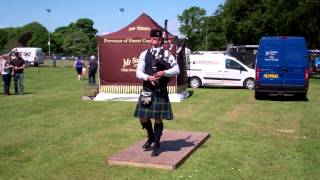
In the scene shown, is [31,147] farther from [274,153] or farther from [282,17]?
[282,17]

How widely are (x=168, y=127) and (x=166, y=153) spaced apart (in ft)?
11.9

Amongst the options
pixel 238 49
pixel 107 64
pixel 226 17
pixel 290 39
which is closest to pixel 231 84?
pixel 290 39

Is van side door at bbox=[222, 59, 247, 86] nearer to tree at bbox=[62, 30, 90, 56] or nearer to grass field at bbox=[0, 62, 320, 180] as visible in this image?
grass field at bbox=[0, 62, 320, 180]

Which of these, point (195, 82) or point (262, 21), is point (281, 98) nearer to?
point (195, 82)

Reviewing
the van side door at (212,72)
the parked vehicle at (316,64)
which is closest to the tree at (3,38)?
the parked vehicle at (316,64)

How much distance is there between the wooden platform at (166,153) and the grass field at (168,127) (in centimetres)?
14

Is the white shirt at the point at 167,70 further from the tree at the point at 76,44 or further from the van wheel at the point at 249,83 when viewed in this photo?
the tree at the point at 76,44

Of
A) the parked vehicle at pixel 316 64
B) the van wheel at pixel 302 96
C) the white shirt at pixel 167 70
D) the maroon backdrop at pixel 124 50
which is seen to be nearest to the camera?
the white shirt at pixel 167 70

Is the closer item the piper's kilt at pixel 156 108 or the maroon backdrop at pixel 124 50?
the piper's kilt at pixel 156 108

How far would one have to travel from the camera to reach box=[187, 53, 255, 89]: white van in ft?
86.8

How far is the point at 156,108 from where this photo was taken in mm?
8367

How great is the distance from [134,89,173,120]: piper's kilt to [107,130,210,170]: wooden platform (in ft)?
2.18

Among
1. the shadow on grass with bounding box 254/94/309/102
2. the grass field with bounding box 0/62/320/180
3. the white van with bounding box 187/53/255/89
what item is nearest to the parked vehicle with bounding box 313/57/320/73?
the white van with bounding box 187/53/255/89

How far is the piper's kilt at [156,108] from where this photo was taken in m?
8.36
